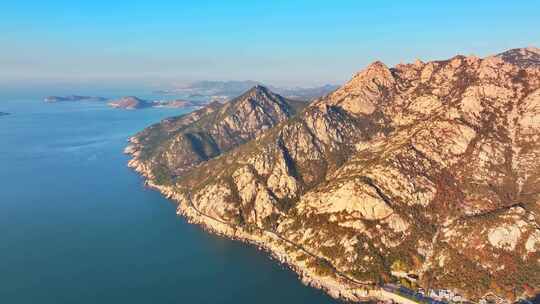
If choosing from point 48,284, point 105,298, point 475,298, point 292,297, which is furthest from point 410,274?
point 48,284

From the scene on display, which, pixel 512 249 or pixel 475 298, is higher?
pixel 512 249

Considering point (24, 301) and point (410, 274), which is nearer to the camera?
point (24, 301)

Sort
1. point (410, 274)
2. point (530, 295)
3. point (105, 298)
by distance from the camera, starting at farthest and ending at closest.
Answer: point (410, 274) < point (105, 298) < point (530, 295)

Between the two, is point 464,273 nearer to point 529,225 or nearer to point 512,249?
point 512,249

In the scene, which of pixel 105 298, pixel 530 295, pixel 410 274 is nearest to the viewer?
pixel 530 295

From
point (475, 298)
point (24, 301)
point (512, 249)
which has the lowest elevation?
point (24, 301)

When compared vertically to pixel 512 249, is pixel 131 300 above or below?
below

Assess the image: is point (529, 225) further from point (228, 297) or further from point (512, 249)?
point (228, 297)

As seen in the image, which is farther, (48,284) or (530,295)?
(48,284)

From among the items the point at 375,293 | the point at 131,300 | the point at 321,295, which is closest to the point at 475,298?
the point at 375,293
